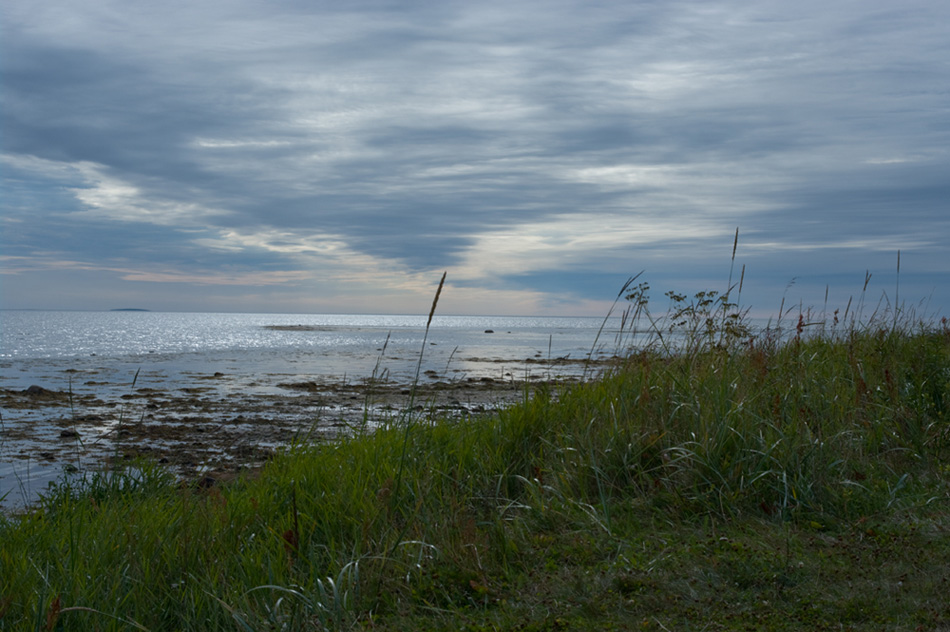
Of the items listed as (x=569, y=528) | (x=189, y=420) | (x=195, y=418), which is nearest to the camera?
(x=569, y=528)

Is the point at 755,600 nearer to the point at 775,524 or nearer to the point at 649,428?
the point at 775,524

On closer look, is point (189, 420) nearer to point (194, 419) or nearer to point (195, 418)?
point (194, 419)

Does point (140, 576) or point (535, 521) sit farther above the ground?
point (535, 521)

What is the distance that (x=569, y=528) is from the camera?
144 inches

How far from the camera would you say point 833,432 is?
4.79 metres

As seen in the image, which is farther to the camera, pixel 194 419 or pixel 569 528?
pixel 194 419

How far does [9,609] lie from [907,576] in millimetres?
4239

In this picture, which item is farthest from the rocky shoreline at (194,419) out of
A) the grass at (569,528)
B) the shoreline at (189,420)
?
the grass at (569,528)

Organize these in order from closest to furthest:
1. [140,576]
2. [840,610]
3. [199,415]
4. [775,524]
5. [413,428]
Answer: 1. [840,610]
2. [140,576]
3. [775,524]
4. [413,428]
5. [199,415]

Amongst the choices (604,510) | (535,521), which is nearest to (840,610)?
(604,510)

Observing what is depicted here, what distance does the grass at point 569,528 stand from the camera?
282cm

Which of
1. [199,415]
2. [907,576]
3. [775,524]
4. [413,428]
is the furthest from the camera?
[199,415]

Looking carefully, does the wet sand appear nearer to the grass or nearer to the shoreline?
the shoreline

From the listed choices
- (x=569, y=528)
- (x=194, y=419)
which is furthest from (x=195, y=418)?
(x=569, y=528)
